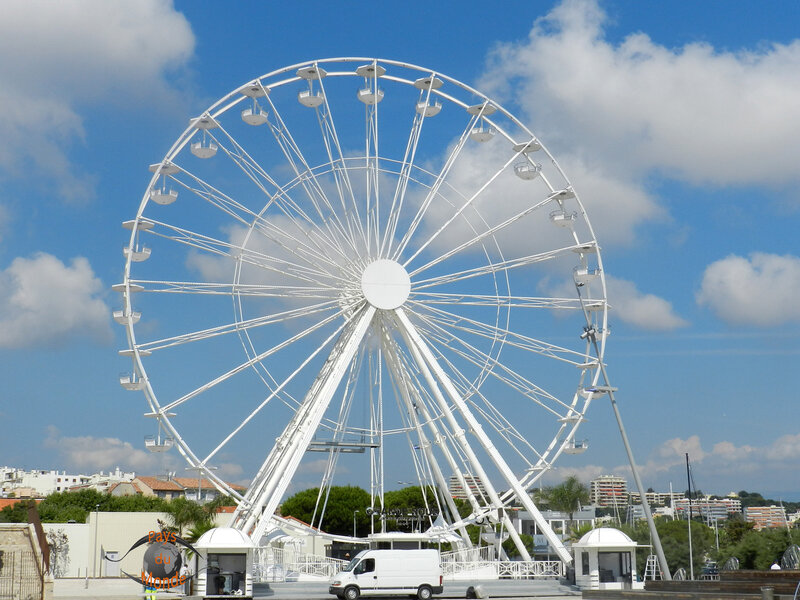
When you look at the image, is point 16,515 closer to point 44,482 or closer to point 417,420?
point 417,420

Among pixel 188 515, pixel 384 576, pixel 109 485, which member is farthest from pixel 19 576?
pixel 109 485

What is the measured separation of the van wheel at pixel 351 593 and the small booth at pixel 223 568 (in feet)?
9.43

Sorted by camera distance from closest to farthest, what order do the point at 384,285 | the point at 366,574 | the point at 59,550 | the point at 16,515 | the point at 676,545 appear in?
the point at 366,574 → the point at 384,285 → the point at 59,550 → the point at 676,545 → the point at 16,515

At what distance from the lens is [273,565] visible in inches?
1294

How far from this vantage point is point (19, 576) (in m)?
24.2

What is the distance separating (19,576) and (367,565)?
10452 millimetres

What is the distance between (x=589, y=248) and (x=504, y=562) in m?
12.4

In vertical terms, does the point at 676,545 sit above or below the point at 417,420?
below

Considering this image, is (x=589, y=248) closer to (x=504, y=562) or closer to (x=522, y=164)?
(x=522, y=164)

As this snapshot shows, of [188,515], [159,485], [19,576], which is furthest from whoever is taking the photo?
[159,485]

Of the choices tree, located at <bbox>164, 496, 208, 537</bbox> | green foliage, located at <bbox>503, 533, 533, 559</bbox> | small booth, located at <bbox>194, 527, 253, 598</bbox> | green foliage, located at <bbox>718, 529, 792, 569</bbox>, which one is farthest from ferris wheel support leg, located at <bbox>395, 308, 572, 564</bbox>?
green foliage, located at <bbox>503, 533, 533, 559</bbox>

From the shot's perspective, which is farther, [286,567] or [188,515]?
[188,515]

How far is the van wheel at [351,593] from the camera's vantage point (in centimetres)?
2962

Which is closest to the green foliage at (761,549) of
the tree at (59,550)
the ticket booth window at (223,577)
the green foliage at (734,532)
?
the green foliage at (734,532)
